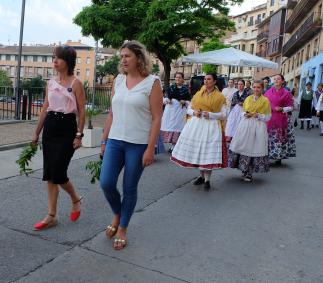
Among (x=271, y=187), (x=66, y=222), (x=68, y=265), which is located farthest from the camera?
(x=271, y=187)

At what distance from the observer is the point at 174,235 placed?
13.6ft

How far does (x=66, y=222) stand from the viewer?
14.1 feet

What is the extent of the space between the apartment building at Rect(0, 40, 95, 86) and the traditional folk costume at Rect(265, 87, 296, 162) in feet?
354

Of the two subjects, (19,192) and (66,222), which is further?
(19,192)

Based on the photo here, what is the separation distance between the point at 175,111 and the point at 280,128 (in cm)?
221

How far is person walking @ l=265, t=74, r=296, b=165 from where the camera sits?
805 centimetres

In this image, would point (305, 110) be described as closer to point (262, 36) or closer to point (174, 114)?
point (174, 114)

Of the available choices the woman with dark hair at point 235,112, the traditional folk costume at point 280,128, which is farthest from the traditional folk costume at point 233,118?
the traditional folk costume at point 280,128

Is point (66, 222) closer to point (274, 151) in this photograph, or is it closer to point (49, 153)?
point (49, 153)

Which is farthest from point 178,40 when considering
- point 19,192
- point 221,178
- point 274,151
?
point 19,192

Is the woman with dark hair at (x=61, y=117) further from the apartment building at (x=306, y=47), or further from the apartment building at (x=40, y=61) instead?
the apartment building at (x=40, y=61)

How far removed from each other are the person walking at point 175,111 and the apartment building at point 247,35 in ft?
217

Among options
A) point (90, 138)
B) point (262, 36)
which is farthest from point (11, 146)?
point (262, 36)

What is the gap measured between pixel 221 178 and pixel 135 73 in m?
3.79
